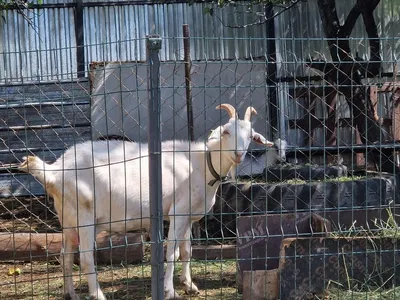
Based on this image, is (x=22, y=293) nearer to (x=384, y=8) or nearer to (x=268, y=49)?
(x=268, y=49)

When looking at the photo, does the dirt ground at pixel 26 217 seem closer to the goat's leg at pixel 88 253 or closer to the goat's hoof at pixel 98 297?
the goat's leg at pixel 88 253

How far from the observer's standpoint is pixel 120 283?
298 inches

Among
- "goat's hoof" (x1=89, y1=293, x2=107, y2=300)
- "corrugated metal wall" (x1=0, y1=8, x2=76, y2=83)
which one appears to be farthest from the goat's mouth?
"corrugated metal wall" (x1=0, y1=8, x2=76, y2=83)

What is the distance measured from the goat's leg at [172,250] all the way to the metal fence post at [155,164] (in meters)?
1.28

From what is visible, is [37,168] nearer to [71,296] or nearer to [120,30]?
[71,296]

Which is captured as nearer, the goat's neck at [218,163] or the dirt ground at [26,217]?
the goat's neck at [218,163]

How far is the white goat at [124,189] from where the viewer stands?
6863mm

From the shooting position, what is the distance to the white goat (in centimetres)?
686

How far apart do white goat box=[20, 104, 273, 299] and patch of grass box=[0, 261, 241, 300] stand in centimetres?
26

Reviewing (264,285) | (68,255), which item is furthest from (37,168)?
(264,285)

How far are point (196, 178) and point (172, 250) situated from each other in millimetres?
770

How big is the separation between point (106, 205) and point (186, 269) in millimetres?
955

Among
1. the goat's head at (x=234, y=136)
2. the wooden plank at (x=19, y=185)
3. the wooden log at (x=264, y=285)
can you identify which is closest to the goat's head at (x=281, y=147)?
the goat's head at (x=234, y=136)

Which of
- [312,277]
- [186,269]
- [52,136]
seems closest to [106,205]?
[186,269]
